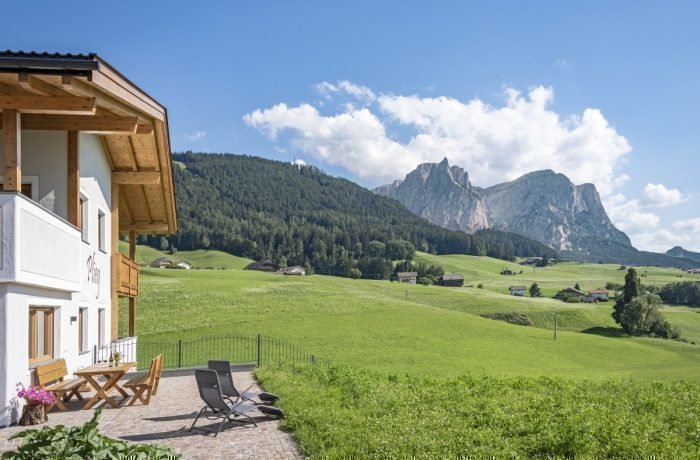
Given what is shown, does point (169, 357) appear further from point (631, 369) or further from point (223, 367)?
point (631, 369)

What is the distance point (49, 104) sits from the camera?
41.8ft

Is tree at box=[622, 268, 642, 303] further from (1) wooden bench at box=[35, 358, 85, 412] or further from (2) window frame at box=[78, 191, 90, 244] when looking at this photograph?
(1) wooden bench at box=[35, 358, 85, 412]

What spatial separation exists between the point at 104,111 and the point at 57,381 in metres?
6.44

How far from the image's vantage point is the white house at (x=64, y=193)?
11445mm

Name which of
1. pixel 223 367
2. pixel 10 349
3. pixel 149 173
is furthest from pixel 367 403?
pixel 149 173

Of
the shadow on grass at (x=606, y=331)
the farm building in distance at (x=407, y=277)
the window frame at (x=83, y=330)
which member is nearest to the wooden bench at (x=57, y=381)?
the window frame at (x=83, y=330)

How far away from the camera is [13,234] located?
1120 cm

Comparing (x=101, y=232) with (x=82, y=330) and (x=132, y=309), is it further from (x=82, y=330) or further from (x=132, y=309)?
(x=132, y=309)

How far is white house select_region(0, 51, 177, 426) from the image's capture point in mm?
11445

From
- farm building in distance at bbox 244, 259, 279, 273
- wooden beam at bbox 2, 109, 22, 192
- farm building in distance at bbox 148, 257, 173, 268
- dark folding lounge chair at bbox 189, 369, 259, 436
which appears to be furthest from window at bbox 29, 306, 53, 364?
farm building in distance at bbox 244, 259, 279, 273

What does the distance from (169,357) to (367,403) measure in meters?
25.4

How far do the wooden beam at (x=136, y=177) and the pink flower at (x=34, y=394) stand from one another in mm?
10542

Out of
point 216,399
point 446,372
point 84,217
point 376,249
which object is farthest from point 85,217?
point 376,249

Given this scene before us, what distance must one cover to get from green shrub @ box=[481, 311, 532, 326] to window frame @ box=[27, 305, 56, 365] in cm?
5984
